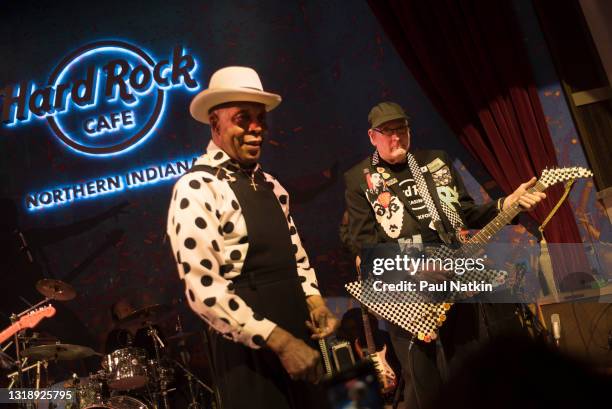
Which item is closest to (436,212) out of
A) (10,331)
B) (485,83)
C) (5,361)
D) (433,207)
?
(433,207)

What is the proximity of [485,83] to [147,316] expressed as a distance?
3.80 metres

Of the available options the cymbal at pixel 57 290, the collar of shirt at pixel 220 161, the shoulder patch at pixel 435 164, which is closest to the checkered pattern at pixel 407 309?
the shoulder patch at pixel 435 164

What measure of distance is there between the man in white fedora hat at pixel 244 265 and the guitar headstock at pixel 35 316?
428 centimetres

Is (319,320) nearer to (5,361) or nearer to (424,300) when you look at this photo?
(424,300)

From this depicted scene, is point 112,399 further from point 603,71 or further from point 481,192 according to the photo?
point 603,71

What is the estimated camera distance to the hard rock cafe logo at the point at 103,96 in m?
7.30

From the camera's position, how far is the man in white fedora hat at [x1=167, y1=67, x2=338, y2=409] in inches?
99.9

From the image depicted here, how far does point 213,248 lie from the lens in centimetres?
262

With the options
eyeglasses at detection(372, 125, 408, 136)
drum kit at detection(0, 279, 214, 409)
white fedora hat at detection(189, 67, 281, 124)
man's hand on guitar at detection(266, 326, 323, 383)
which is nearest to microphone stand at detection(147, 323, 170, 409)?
drum kit at detection(0, 279, 214, 409)

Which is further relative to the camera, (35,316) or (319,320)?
(35,316)

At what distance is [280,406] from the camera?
2.63 meters

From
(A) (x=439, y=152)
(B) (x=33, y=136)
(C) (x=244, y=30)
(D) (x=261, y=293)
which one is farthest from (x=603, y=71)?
(B) (x=33, y=136)

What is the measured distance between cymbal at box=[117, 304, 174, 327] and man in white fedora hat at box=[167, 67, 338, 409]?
358 cm

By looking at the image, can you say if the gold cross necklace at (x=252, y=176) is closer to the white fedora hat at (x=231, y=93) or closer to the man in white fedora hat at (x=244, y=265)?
the man in white fedora hat at (x=244, y=265)
